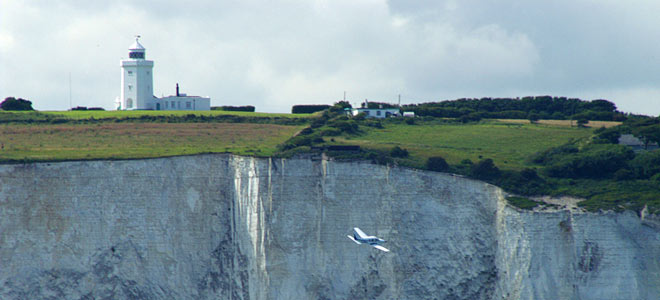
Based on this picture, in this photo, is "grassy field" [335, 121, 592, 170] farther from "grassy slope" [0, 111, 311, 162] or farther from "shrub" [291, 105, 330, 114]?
"shrub" [291, 105, 330, 114]

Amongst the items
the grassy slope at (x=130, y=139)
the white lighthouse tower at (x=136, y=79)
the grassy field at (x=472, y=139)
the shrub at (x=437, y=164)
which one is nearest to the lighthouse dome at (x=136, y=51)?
the white lighthouse tower at (x=136, y=79)

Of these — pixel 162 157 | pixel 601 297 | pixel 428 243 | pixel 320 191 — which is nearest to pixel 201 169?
pixel 162 157

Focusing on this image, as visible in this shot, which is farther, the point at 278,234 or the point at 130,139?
the point at 130,139

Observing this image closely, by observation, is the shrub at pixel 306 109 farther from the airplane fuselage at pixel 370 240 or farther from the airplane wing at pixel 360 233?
the airplane fuselage at pixel 370 240

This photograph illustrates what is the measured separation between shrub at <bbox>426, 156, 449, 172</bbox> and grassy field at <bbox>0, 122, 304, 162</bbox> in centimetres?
950

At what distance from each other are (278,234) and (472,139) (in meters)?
20.5

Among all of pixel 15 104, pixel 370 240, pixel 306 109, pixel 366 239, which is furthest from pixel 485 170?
pixel 15 104

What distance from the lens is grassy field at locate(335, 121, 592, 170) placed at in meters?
78.1

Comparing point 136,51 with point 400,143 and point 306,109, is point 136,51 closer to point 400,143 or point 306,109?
point 306,109

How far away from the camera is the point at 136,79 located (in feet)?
339

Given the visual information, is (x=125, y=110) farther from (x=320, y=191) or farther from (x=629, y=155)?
(x=629, y=155)

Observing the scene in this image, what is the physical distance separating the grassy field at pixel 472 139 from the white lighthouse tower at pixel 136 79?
2140 centimetres

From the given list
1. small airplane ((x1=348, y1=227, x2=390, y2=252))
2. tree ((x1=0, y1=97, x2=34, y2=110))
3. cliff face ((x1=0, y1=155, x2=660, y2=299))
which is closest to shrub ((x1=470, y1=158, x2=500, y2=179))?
cliff face ((x1=0, y1=155, x2=660, y2=299))

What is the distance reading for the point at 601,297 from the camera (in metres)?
69.0
